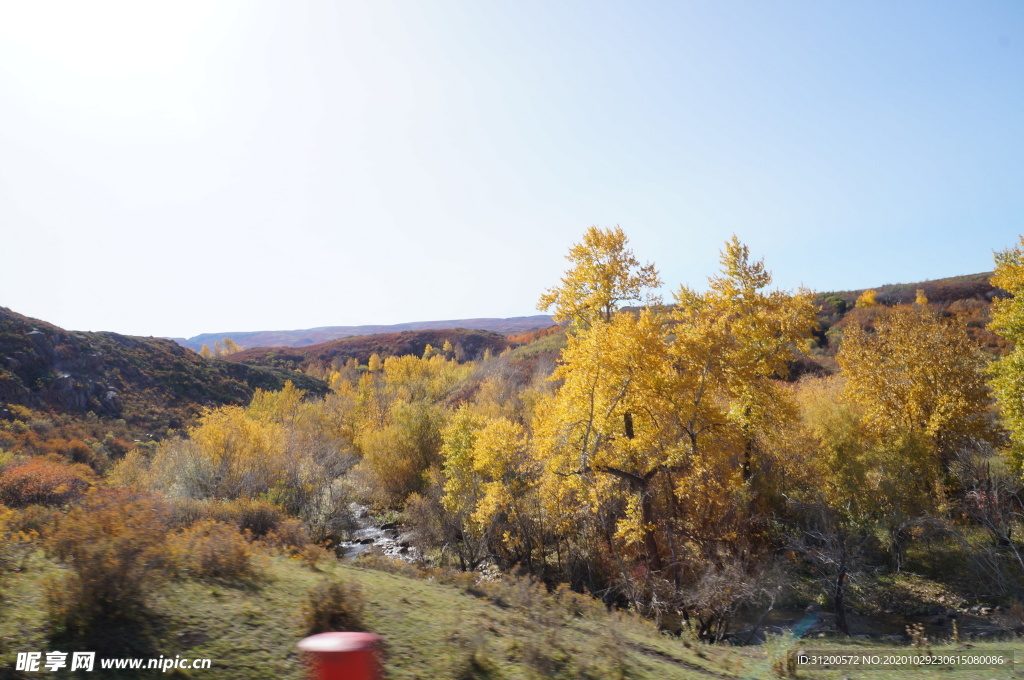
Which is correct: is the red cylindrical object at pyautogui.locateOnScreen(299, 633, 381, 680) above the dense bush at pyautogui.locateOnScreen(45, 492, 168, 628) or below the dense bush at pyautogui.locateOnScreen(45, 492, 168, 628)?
above

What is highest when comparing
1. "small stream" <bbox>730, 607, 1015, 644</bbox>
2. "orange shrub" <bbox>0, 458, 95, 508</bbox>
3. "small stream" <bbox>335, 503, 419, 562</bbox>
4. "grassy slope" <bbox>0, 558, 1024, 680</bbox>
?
"grassy slope" <bbox>0, 558, 1024, 680</bbox>

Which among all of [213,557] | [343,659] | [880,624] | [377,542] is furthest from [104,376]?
[880,624]

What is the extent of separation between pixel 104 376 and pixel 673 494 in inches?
2507

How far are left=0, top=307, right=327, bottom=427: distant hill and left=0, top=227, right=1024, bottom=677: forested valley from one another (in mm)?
25175

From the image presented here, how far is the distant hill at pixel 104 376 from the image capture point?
46188 millimetres

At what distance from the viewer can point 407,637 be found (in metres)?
6.35

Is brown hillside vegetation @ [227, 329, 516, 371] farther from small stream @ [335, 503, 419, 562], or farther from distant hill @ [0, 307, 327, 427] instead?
small stream @ [335, 503, 419, 562]

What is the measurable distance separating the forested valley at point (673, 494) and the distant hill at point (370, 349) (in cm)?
7433

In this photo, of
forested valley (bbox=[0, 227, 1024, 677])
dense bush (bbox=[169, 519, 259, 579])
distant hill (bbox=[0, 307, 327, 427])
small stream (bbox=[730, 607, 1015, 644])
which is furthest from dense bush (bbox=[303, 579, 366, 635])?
distant hill (bbox=[0, 307, 327, 427])

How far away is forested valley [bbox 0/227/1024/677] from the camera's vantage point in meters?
7.82

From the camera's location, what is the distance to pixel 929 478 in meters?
18.9

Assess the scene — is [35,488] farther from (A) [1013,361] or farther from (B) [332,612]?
(A) [1013,361]

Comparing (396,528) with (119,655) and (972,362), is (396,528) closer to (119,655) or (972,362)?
(119,655)

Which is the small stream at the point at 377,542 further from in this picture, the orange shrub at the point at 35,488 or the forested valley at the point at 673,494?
the orange shrub at the point at 35,488
